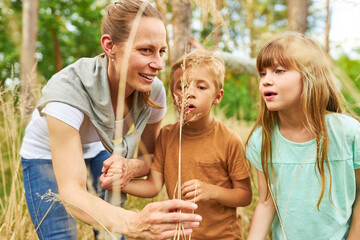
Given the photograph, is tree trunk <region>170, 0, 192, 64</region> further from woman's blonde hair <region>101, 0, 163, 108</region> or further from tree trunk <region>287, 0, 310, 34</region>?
tree trunk <region>287, 0, 310, 34</region>

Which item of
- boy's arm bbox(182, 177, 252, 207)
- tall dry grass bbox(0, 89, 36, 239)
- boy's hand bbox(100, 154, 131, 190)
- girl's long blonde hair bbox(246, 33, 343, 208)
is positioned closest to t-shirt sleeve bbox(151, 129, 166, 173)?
boy's arm bbox(182, 177, 252, 207)

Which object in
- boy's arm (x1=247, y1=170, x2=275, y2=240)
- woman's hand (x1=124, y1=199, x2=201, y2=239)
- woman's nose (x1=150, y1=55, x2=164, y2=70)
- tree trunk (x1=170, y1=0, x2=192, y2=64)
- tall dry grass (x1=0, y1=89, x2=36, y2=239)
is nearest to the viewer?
woman's hand (x1=124, y1=199, x2=201, y2=239)

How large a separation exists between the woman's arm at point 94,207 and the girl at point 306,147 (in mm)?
568

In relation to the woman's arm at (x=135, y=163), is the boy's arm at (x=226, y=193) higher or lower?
lower

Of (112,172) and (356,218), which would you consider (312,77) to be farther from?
(112,172)

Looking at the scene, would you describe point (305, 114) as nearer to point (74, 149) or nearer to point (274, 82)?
point (274, 82)

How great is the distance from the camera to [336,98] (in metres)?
1.58

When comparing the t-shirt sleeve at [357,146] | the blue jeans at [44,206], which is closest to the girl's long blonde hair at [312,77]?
the t-shirt sleeve at [357,146]

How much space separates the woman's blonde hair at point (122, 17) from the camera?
5.13 ft

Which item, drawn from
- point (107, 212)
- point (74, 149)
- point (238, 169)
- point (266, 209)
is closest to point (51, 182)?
point (74, 149)

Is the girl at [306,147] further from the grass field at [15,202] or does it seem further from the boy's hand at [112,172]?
the boy's hand at [112,172]

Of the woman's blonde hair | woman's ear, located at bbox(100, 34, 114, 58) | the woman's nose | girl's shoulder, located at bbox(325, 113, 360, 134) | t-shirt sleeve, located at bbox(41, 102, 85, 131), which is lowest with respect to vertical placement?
girl's shoulder, located at bbox(325, 113, 360, 134)

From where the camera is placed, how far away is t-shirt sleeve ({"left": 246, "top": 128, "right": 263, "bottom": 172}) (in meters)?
1.68

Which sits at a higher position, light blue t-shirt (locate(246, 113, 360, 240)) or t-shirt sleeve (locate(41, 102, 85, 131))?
t-shirt sleeve (locate(41, 102, 85, 131))
